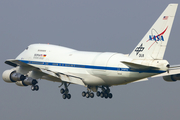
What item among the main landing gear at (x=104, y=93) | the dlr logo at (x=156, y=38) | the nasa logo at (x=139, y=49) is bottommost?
the main landing gear at (x=104, y=93)

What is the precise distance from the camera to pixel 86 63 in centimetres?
6028

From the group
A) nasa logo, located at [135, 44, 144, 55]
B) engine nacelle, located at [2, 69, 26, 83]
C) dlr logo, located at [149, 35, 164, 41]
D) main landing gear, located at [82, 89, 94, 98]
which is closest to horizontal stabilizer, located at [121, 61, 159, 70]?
nasa logo, located at [135, 44, 144, 55]

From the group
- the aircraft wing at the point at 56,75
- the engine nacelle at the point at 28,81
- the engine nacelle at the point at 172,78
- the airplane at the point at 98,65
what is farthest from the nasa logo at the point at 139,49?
the engine nacelle at the point at 28,81

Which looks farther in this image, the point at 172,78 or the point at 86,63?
the point at 172,78

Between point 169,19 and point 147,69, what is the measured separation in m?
5.58

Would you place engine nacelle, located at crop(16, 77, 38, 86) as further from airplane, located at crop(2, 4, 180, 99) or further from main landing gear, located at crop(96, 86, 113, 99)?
main landing gear, located at crop(96, 86, 113, 99)

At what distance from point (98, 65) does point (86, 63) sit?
1983 mm

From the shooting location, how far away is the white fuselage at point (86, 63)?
56.6 m

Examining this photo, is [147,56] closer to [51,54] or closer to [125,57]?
[125,57]

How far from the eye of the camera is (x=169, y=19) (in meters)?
52.9

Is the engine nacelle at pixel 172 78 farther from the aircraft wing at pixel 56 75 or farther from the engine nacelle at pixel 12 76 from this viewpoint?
the engine nacelle at pixel 12 76

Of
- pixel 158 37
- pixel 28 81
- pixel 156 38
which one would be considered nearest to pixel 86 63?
→ pixel 28 81

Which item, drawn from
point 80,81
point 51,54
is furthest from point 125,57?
point 51,54

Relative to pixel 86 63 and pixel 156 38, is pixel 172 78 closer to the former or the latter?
pixel 156 38
